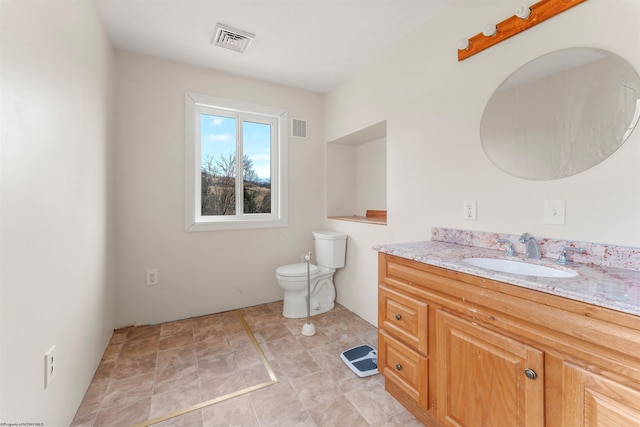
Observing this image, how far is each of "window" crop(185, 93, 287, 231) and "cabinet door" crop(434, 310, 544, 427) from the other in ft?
6.90

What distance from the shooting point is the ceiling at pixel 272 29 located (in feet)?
5.87

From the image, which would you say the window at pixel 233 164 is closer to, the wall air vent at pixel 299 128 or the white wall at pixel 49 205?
the wall air vent at pixel 299 128

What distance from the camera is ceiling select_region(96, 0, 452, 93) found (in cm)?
179

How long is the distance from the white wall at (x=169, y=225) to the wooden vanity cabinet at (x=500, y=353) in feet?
5.57

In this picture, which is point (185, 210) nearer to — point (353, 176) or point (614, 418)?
point (353, 176)

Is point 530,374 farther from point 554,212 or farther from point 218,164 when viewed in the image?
point 218,164

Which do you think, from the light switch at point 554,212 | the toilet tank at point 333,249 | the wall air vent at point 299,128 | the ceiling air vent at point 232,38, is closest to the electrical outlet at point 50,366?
the toilet tank at point 333,249

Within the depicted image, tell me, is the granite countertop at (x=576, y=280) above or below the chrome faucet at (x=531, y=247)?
below

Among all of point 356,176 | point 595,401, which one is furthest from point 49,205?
point 356,176

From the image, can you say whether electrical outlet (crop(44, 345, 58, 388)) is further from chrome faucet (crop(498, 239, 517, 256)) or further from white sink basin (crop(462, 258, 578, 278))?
chrome faucet (crop(498, 239, 517, 256))

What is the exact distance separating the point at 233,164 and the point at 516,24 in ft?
8.00

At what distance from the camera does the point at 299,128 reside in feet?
10.00

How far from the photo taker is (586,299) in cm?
79

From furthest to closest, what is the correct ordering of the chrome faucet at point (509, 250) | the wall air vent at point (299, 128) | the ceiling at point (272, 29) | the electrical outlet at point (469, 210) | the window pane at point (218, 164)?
the wall air vent at point (299, 128) < the window pane at point (218, 164) < the ceiling at point (272, 29) < the electrical outlet at point (469, 210) < the chrome faucet at point (509, 250)
